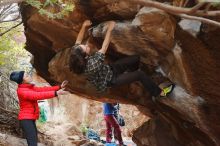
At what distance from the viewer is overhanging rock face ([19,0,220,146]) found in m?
7.57

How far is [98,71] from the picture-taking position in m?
7.43

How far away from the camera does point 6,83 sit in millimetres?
12383

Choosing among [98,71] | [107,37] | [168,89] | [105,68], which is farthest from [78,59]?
[168,89]

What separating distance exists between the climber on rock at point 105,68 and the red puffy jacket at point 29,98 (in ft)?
2.66

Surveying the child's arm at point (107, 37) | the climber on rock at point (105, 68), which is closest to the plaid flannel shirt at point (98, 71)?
the climber on rock at point (105, 68)

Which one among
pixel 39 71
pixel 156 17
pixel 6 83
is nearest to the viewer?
pixel 156 17

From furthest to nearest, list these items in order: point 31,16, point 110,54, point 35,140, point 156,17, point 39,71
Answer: point 39,71
point 31,16
point 110,54
point 35,140
point 156,17

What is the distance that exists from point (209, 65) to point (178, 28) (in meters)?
0.95

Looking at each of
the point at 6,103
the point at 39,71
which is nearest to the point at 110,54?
the point at 39,71

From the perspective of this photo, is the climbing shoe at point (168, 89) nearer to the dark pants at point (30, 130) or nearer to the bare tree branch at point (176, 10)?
the dark pants at point (30, 130)

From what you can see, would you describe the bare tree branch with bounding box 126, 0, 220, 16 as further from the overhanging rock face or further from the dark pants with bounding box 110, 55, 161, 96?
the dark pants with bounding box 110, 55, 161, 96

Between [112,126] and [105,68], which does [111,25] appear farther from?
[112,126]

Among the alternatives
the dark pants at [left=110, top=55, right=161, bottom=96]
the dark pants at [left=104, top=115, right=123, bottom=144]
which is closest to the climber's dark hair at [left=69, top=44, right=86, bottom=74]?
the dark pants at [left=110, top=55, right=161, bottom=96]

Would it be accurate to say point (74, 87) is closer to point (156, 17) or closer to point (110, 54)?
point (110, 54)
